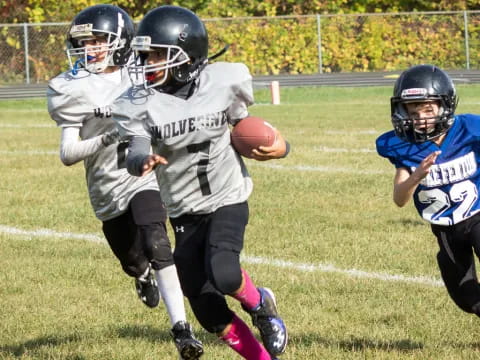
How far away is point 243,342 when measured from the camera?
436 cm

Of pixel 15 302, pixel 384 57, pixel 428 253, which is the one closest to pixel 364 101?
pixel 384 57

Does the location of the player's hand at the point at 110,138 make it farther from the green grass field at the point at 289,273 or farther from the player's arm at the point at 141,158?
the green grass field at the point at 289,273

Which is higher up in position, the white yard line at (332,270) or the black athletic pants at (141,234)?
the black athletic pants at (141,234)

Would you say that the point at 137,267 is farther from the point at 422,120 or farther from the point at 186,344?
the point at 422,120

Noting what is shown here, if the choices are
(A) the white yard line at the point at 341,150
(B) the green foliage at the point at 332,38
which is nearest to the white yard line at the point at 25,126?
(A) the white yard line at the point at 341,150

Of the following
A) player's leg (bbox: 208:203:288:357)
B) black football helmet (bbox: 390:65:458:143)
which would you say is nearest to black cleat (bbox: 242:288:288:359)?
player's leg (bbox: 208:203:288:357)

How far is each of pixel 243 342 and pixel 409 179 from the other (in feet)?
3.30

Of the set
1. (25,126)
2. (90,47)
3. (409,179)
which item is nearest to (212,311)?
(409,179)

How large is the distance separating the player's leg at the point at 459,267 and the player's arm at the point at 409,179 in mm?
273

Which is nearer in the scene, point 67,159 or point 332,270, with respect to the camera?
point 67,159

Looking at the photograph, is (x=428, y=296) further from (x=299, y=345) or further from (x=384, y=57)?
(x=384, y=57)

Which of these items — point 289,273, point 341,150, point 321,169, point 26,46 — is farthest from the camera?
point 26,46

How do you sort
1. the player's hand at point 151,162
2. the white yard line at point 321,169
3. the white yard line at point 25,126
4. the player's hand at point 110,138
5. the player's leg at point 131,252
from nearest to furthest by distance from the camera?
1. the player's hand at point 151,162
2. the player's hand at point 110,138
3. the player's leg at point 131,252
4. the white yard line at point 321,169
5. the white yard line at point 25,126

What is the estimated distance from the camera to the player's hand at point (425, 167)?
4.09 m
